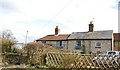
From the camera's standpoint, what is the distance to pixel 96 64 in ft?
63.6

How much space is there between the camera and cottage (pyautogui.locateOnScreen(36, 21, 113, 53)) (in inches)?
1517

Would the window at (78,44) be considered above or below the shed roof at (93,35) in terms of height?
below

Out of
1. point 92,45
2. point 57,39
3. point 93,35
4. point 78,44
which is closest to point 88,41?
point 92,45

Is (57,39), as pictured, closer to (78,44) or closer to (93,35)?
(78,44)

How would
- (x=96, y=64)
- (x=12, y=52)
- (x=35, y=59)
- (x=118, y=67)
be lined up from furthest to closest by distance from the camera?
(x=12, y=52) → (x=35, y=59) → (x=96, y=64) → (x=118, y=67)

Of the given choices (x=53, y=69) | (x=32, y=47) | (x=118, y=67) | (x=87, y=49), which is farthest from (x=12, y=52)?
(x=87, y=49)

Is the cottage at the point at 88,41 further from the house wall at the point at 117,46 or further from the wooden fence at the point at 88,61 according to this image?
the wooden fence at the point at 88,61

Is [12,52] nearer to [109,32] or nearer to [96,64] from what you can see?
[96,64]

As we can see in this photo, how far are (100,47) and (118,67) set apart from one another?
21.3m

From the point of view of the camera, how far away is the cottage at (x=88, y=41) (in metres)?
38.5

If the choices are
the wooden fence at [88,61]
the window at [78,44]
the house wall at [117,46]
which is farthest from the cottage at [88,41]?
the wooden fence at [88,61]

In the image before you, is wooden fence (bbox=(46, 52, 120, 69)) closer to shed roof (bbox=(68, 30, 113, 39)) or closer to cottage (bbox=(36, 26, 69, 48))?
shed roof (bbox=(68, 30, 113, 39))

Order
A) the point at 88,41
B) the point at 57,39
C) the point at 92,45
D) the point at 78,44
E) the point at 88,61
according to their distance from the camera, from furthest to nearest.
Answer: the point at 57,39 → the point at 78,44 → the point at 88,41 → the point at 92,45 → the point at 88,61

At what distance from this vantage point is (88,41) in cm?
4000
